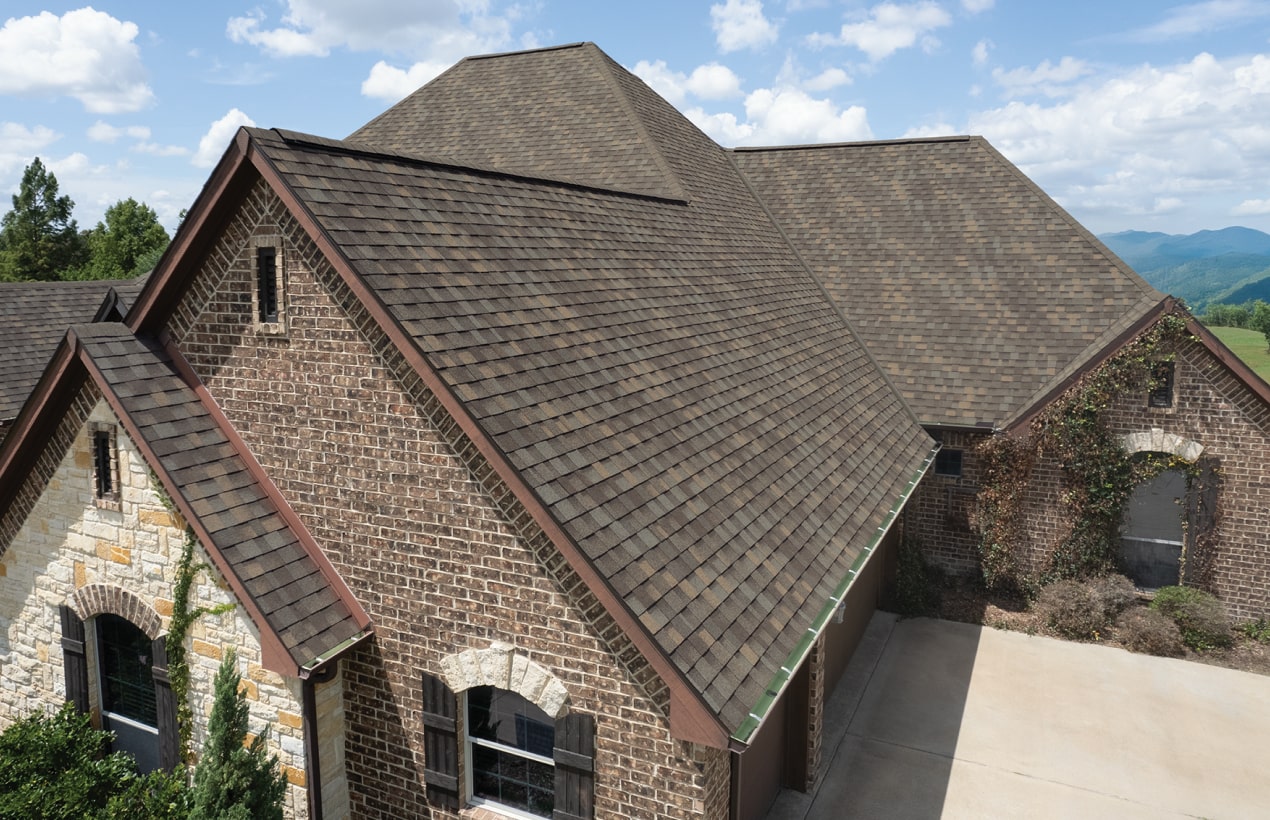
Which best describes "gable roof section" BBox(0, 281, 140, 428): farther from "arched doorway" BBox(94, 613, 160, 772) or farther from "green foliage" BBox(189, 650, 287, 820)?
"green foliage" BBox(189, 650, 287, 820)

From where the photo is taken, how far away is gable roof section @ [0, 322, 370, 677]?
7305mm

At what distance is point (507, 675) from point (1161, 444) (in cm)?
1274

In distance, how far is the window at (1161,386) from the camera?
14484mm

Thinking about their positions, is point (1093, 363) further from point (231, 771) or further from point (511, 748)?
point (231, 771)

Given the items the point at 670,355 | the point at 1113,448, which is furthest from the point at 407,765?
the point at 1113,448

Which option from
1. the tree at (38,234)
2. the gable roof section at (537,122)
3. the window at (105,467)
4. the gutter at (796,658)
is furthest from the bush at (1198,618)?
the tree at (38,234)

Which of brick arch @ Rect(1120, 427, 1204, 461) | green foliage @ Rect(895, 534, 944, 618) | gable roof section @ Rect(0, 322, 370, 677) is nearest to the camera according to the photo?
gable roof section @ Rect(0, 322, 370, 677)

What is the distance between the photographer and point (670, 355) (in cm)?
1015

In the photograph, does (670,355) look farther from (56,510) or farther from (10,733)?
(10,733)

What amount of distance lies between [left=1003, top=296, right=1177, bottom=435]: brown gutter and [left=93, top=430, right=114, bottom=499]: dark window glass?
45.0ft

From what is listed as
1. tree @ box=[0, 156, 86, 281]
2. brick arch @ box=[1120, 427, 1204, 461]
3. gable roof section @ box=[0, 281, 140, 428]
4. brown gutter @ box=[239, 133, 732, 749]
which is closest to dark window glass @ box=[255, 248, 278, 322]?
brown gutter @ box=[239, 133, 732, 749]

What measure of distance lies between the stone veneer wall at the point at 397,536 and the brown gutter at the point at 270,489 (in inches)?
3.2

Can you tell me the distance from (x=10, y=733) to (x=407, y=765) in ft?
14.2

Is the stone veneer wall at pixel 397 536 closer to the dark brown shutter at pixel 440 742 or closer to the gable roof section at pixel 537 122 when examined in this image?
the dark brown shutter at pixel 440 742
